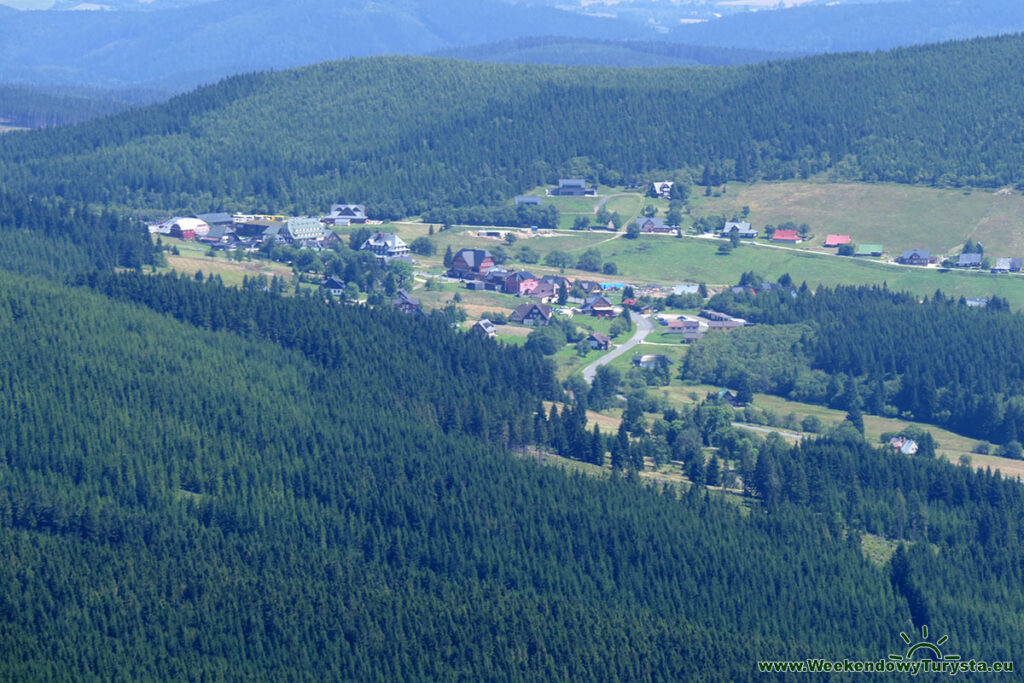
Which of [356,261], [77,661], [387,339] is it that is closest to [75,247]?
[356,261]

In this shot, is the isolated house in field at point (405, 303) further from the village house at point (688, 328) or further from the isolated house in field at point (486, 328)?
the village house at point (688, 328)

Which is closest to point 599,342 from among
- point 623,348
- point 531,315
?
point 623,348

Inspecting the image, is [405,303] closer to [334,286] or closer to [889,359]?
[334,286]

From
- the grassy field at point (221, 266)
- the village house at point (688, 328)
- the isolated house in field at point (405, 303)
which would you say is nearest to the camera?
the village house at point (688, 328)

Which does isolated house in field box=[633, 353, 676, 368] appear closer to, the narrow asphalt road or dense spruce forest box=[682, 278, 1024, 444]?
dense spruce forest box=[682, 278, 1024, 444]

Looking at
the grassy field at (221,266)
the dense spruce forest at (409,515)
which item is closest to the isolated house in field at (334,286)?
the grassy field at (221,266)

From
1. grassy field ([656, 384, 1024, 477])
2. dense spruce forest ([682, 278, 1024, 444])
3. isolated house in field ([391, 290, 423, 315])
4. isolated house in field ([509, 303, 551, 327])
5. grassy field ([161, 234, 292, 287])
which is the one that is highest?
grassy field ([161, 234, 292, 287])

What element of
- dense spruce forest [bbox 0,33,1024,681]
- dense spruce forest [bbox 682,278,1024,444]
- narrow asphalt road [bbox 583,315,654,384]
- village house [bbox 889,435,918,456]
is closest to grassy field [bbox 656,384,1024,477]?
village house [bbox 889,435,918,456]
